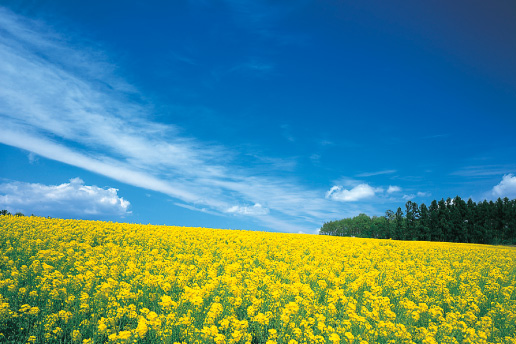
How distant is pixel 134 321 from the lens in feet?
26.1

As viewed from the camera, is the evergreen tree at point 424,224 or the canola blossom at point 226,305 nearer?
the canola blossom at point 226,305

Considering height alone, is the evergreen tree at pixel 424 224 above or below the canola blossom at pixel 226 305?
above

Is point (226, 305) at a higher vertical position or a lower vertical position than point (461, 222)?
lower

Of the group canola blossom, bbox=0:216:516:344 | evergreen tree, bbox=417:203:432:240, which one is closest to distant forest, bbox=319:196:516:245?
evergreen tree, bbox=417:203:432:240

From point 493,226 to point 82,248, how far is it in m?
102

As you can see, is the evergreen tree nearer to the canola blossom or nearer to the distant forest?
the distant forest

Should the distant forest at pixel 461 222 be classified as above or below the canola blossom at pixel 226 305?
above

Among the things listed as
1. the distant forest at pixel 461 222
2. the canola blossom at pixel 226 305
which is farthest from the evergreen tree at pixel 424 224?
the canola blossom at pixel 226 305

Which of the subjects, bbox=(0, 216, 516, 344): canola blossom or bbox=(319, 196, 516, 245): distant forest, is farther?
bbox=(319, 196, 516, 245): distant forest

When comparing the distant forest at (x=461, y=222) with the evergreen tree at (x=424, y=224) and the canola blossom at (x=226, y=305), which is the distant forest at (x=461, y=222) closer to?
the evergreen tree at (x=424, y=224)

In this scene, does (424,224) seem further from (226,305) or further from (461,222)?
(226,305)

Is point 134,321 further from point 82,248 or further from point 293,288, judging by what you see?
point 82,248

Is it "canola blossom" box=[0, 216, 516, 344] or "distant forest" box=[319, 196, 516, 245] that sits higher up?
"distant forest" box=[319, 196, 516, 245]

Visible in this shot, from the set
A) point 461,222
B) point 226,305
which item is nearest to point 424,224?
point 461,222
